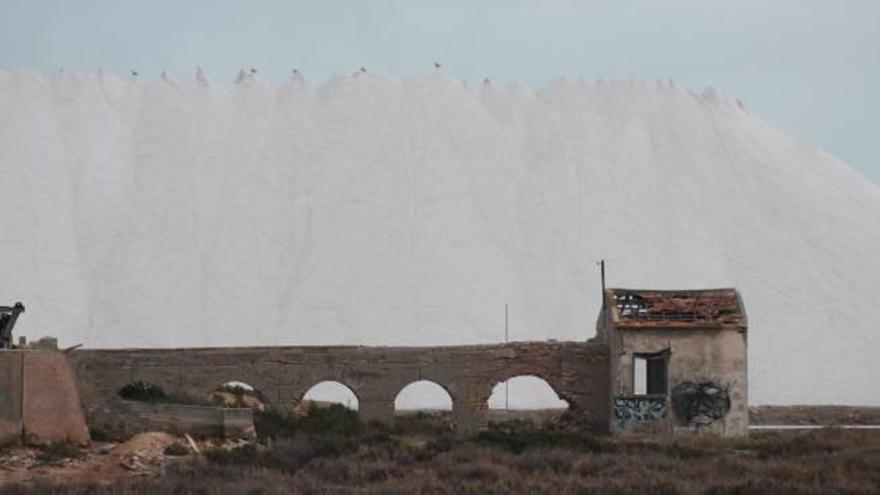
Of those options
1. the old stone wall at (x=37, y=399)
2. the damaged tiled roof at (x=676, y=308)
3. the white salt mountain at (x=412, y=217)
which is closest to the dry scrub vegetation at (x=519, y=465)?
the old stone wall at (x=37, y=399)

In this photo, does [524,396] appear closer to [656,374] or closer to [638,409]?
[656,374]

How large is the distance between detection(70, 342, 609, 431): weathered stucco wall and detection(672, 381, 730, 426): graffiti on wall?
8.59 feet

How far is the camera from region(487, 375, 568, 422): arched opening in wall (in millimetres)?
46406

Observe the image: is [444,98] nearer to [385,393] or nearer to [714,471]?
[385,393]

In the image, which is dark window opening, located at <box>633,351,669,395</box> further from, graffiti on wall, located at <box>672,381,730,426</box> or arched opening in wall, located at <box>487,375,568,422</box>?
arched opening in wall, located at <box>487,375,568,422</box>

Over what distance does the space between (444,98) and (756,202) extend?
1659 centimetres

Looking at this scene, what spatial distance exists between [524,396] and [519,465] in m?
27.9

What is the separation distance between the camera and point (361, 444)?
2639 centimetres

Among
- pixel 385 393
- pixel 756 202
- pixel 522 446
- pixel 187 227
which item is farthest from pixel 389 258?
pixel 522 446

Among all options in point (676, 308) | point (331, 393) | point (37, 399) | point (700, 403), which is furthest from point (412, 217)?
point (37, 399)

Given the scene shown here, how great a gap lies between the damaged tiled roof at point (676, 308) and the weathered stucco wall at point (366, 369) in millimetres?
1342

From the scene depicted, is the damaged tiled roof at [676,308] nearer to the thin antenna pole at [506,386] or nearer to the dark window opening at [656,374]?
the dark window opening at [656,374]

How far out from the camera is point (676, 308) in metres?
Answer: 33.7

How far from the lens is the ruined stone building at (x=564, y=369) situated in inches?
1282
